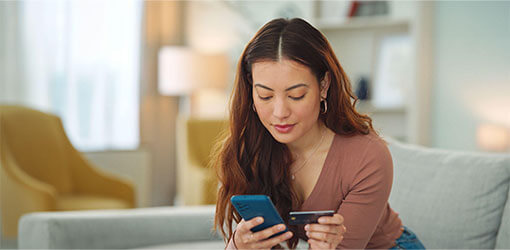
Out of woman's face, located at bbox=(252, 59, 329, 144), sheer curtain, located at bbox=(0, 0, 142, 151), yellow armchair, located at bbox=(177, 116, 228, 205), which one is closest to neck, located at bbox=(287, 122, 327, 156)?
woman's face, located at bbox=(252, 59, 329, 144)

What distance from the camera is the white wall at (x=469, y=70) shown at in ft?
10.1

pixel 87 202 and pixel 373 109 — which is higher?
pixel 373 109

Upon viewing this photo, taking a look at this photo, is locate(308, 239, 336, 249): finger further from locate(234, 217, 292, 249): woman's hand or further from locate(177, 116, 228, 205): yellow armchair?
locate(177, 116, 228, 205): yellow armchair

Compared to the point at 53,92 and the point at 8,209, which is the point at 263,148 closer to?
the point at 8,209

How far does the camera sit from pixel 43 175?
3.36 metres

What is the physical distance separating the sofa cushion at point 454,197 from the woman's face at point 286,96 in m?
0.66

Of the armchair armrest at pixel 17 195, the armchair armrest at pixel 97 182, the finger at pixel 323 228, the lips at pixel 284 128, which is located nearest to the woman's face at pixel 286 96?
the lips at pixel 284 128

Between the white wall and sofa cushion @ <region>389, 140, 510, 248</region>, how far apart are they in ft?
4.46

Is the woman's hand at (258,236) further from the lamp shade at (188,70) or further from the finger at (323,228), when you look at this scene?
the lamp shade at (188,70)

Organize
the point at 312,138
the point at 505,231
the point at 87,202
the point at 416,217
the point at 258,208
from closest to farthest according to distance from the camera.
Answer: the point at 258,208
the point at 312,138
the point at 505,231
the point at 416,217
the point at 87,202

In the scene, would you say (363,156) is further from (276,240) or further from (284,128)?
(276,240)

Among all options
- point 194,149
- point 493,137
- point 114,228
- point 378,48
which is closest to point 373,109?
point 378,48

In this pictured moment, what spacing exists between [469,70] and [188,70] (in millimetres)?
2051

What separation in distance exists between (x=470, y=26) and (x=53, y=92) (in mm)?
2851
